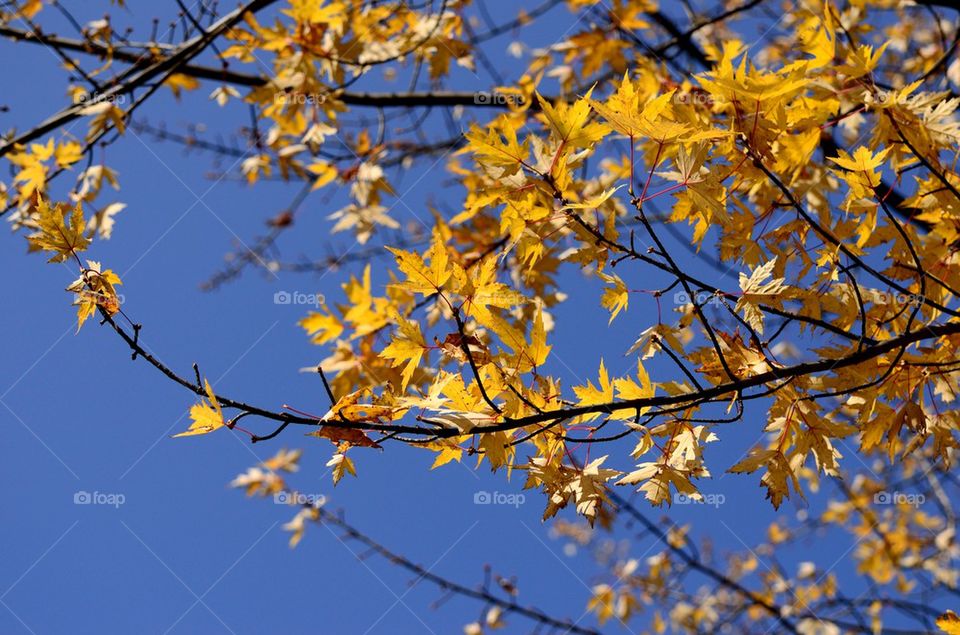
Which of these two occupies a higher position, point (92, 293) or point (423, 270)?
point (423, 270)

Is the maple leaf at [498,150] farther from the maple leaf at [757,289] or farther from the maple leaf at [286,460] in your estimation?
the maple leaf at [286,460]

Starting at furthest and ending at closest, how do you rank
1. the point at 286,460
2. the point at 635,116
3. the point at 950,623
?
the point at 286,460
the point at 950,623
the point at 635,116

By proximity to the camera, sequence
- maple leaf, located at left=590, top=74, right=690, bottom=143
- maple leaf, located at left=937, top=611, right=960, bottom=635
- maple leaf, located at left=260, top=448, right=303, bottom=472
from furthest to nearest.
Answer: maple leaf, located at left=260, top=448, right=303, bottom=472 < maple leaf, located at left=937, top=611, right=960, bottom=635 < maple leaf, located at left=590, top=74, right=690, bottom=143

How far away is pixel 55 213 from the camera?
1.34m

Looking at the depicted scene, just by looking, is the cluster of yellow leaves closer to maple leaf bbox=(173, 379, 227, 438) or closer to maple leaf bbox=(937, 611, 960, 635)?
maple leaf bbox=(173, 379, 227, 438)

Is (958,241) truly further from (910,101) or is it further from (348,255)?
(348,255)

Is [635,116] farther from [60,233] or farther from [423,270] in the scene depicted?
[60,233]

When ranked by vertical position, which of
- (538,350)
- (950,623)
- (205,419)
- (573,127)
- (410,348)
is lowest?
(205,419)

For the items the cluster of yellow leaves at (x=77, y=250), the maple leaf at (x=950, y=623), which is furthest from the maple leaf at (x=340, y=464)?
the maple leaf at (x=950, y=623)

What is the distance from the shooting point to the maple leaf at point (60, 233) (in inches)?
52.4

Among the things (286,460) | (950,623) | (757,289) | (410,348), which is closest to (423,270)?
(410,348)

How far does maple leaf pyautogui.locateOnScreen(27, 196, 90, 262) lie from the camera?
52.4 inches

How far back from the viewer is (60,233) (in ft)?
4.40

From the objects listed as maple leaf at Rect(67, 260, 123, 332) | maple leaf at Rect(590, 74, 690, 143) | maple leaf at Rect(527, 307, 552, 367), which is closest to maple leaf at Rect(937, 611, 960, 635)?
maple leaf at Rect(527, 307, 552, 367)
